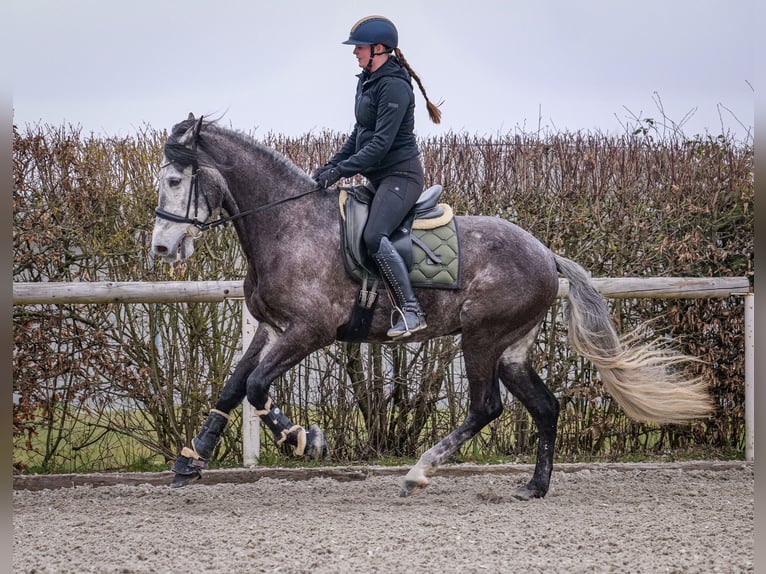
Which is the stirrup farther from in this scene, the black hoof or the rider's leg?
the black hoof

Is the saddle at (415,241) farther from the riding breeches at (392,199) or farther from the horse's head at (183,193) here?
the horse's head at (183,193)

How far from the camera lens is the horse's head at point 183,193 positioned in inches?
207

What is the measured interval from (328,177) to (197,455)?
1.90 metres

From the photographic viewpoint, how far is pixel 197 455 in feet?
17.8

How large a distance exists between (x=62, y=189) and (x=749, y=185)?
598 cm

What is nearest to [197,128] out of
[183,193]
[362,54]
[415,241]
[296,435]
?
[183,193]

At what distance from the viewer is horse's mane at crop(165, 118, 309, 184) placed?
5324mm

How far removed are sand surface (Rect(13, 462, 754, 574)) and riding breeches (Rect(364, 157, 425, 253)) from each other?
1.68 metres

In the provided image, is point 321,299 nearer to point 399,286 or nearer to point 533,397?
point 399,286

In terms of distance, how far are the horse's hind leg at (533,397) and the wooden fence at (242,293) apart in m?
1.03

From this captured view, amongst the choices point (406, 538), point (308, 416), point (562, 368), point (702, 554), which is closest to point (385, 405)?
point (308, 416)

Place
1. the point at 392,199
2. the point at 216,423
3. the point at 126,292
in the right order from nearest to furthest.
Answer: the point at 392,199 → the point at 216,423 → the point at 126,292

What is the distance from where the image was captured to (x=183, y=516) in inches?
200

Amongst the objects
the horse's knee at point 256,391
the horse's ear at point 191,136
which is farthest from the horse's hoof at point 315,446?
the horse's ear at point 191,136
